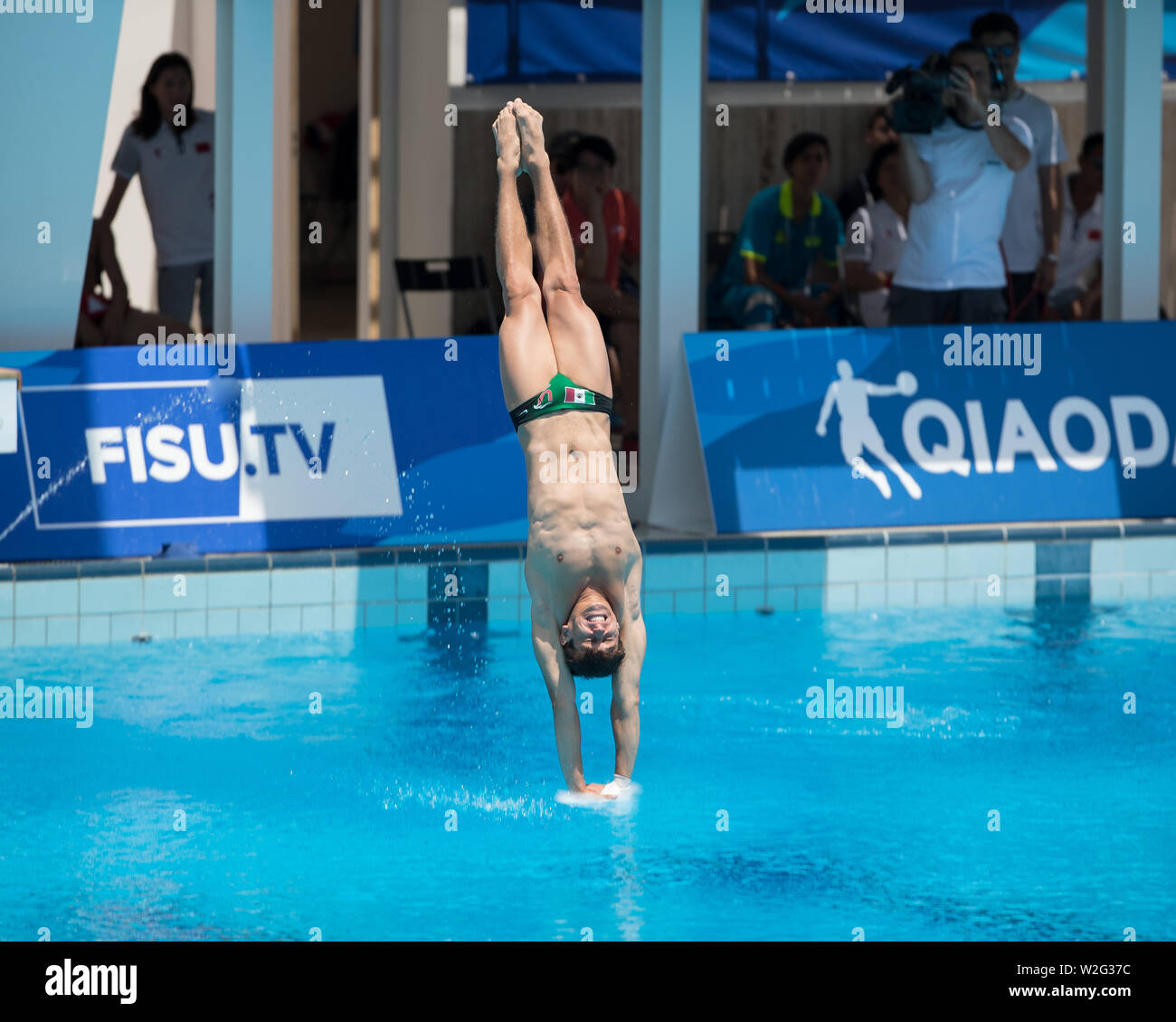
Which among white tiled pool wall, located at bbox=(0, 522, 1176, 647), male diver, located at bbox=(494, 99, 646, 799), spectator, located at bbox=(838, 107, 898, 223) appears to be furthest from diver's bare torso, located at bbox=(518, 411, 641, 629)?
spectator, located at bbox=(838, 107, 898, 223)

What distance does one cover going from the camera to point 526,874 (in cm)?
571

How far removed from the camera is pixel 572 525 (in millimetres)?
6133

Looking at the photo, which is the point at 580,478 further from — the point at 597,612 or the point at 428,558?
the point at 428,558

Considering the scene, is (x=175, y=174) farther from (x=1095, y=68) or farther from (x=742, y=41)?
(x=742, y=41)

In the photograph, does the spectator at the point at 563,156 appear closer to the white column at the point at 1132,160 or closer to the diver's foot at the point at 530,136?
the white column at the point at 1132,160

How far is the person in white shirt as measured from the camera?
10.1m

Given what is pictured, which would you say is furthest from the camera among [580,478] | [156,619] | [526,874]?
[156,619]

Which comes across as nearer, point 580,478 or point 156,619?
point 580,478

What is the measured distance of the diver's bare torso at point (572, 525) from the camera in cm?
609

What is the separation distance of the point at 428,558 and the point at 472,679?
3.54ft

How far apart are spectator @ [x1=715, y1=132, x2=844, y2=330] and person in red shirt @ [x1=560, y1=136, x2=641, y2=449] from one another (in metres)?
0.69

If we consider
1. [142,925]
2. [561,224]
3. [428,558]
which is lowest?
[142,925]

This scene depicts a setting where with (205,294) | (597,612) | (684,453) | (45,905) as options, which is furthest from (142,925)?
(205,294)

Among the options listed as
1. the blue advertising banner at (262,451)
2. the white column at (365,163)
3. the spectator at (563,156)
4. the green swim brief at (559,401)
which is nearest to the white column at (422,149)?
the white column at (365,163)
